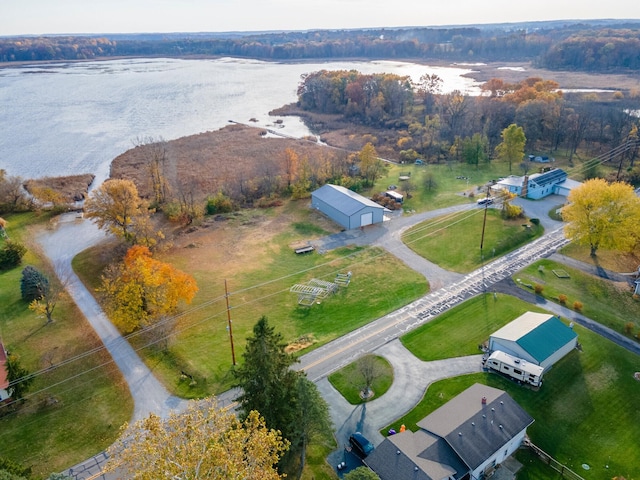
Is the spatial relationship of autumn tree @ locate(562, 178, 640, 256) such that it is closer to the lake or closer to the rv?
the rv

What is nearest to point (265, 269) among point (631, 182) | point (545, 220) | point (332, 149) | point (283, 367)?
point (283, 367)

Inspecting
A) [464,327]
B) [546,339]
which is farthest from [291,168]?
[546,339]

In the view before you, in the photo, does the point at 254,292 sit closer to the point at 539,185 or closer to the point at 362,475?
the point at 362,475

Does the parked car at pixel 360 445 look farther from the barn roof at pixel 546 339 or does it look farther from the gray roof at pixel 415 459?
the barn roof at pixel 546 339

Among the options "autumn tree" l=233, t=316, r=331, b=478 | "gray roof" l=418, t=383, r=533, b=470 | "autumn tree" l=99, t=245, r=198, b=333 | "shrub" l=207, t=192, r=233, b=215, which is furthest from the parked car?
"shrub" l=207, t=192, r=233, b=215

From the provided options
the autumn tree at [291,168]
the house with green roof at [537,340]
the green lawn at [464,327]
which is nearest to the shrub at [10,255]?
the autumn tree at [291,168]

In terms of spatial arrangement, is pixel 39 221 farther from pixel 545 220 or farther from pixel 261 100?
pixel 261 100
